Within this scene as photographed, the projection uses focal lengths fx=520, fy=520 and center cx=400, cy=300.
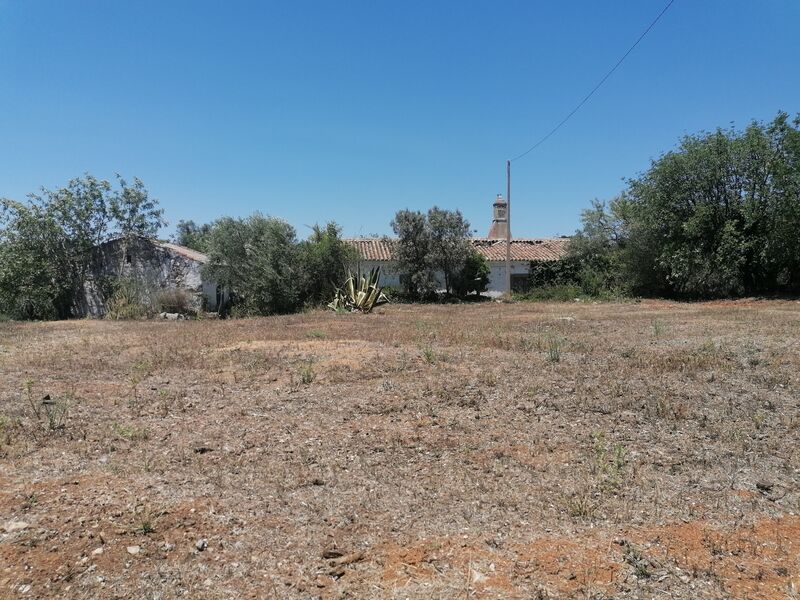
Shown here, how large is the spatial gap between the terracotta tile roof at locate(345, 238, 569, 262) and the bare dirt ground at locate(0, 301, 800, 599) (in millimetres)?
23142

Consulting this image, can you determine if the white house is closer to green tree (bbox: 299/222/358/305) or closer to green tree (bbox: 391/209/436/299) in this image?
green tree (bbox: 391/209/436/299)

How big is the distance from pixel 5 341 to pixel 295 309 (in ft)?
39.3

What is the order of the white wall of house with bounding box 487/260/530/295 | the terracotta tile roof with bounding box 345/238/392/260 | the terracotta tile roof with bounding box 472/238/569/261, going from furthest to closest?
the terracotta tile roof with bounding box 472/238/569/261
the white wall of house with bounding box 487/260/530/295
the terracotta tile roof with bounding box 345/238/392/260

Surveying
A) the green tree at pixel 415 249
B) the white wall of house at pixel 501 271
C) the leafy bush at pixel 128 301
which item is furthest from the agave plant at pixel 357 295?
the white wall of house at pixel 501 271

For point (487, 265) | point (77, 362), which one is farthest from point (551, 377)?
point (487, 265)

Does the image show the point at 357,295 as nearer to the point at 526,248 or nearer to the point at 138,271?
the point at 138,271

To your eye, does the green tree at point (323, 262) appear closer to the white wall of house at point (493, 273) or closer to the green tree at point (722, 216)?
the white wall of house at point (493, 273)

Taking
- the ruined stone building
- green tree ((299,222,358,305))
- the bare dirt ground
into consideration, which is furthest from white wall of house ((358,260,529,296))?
the bare dirt ground

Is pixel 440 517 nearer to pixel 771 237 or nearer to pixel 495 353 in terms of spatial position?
pixel 495 353

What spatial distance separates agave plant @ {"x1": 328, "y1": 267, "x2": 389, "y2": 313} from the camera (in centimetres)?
2205

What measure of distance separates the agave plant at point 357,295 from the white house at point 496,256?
4.06 metres

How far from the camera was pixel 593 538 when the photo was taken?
325 cm

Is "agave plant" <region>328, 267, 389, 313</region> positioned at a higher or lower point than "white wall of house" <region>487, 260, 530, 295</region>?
lower

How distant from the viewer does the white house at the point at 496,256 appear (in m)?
29.0
